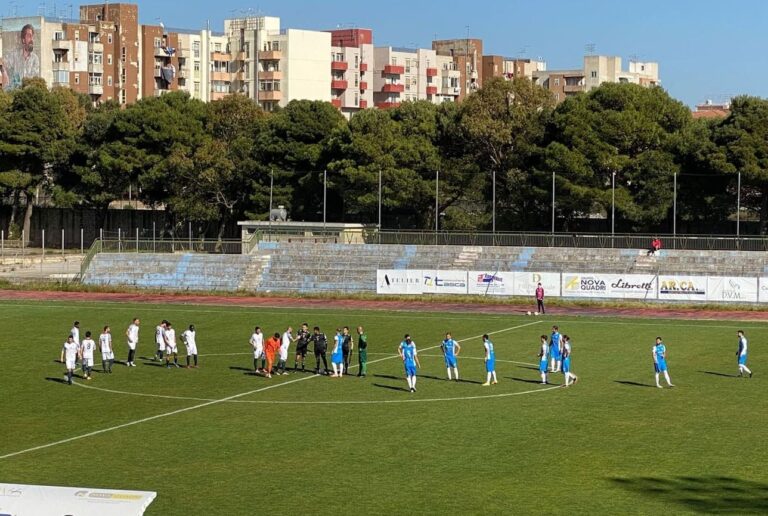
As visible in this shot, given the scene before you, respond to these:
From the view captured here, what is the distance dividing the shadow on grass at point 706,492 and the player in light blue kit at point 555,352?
1407 cm

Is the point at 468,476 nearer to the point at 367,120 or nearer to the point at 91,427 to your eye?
the point at 91,427

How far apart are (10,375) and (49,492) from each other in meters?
28.8

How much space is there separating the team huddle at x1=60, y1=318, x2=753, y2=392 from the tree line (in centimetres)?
4645

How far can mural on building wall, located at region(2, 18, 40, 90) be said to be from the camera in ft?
507

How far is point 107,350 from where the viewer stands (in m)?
44.3

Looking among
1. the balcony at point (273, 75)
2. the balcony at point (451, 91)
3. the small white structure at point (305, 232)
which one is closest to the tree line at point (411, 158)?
the small white structure at point (305, 232)

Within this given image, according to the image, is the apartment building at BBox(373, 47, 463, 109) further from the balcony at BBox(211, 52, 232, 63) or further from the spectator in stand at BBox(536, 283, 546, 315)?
the spectator in stand at BBox(536, 283, 546, 315)

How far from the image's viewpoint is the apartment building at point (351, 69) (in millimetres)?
171500

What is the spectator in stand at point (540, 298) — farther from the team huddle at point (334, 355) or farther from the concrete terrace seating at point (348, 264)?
the team huddle at point (334, 355)

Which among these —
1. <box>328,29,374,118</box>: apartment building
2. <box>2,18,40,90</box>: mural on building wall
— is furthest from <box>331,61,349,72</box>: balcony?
<box>2,18,40,90</box>: mural on building wall

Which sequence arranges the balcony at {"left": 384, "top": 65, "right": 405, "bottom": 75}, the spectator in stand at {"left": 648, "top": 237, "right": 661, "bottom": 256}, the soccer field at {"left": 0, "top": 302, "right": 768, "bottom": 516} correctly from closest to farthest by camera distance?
the soccer field at {"left": 0, "top": 302, "right": 768, "bottom": 516}, the spectator in stand at {"left": 648, "top": 237, "right": 661, "bottom": 256}, the balcony at {"left": 384, "top": 65, "right": 405, "bottom": 75}

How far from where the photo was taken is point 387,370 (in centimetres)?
4512

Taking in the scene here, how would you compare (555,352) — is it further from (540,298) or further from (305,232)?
(305,232)

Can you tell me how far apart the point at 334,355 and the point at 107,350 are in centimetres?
850
